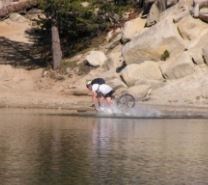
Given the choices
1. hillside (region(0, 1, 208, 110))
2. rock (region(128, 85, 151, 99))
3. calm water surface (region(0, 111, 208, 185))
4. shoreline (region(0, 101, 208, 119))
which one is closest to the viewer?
calm water surface (region(0, 111, 208, 185))

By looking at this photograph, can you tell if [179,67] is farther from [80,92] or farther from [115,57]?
[115,57]

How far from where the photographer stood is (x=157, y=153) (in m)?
16.3

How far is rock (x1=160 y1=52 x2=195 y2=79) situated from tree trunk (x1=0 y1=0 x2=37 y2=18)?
20598 millimetres

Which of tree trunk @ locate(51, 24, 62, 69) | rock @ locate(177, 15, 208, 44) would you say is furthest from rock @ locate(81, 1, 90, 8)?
rock @ locate(177, 15, 208, 44)

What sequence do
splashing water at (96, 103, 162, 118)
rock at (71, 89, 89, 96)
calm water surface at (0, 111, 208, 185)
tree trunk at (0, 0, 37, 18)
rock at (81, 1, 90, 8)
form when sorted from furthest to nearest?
tree trunk at (0, 0, 37, 18)
rock at (81, 1, 90, 8)
rock at (71, 89, 89, 96)
splashing water at (96, 103, 162, 118)
calm water surface at (0, 111, 208, 185)

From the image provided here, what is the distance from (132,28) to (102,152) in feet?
74.5

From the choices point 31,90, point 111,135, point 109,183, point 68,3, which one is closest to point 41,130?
point 111,135

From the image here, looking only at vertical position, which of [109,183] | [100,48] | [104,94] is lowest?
[109,183]

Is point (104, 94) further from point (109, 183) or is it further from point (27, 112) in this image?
point (109, 183)

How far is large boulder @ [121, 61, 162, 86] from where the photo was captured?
1280 inches

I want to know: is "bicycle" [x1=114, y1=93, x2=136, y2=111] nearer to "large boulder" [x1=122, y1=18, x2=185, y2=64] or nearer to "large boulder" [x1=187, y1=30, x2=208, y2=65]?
"large boulder" [x1=187, y1=30, x2=208, y2=65]

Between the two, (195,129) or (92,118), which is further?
(92,118)

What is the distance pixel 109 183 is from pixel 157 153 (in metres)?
3.88

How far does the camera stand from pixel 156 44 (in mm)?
34188
